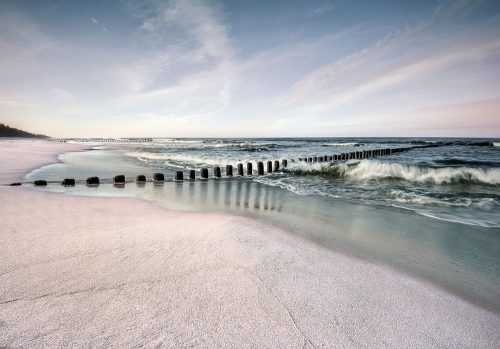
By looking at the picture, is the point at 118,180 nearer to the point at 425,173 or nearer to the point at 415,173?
the point at 415,173

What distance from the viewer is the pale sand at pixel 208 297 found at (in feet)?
6.04

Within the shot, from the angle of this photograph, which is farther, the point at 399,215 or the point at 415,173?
the point at 415,173

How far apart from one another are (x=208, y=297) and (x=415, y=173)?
467 inches

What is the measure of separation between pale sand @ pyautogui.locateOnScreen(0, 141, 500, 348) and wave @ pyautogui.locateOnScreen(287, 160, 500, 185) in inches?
379

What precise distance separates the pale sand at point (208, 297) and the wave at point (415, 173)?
962cm

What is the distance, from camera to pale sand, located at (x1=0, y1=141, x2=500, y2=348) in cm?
184

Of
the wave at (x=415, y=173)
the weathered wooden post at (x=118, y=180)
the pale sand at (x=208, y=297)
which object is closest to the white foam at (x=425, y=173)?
the wave at (x=415, y=173)

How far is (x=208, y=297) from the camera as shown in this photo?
7.37ft

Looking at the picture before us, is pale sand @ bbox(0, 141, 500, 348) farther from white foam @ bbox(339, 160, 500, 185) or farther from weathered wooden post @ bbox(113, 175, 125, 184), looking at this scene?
white foam @ bbox(339, 160, 500, 185)

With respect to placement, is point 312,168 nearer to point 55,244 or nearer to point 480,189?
point 480,189

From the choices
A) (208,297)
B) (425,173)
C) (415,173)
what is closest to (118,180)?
(208,297)

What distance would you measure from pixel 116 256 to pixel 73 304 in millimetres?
879

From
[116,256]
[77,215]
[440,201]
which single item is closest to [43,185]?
[77,215]

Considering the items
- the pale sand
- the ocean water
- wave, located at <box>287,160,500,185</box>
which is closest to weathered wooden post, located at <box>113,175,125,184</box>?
the ocean water
